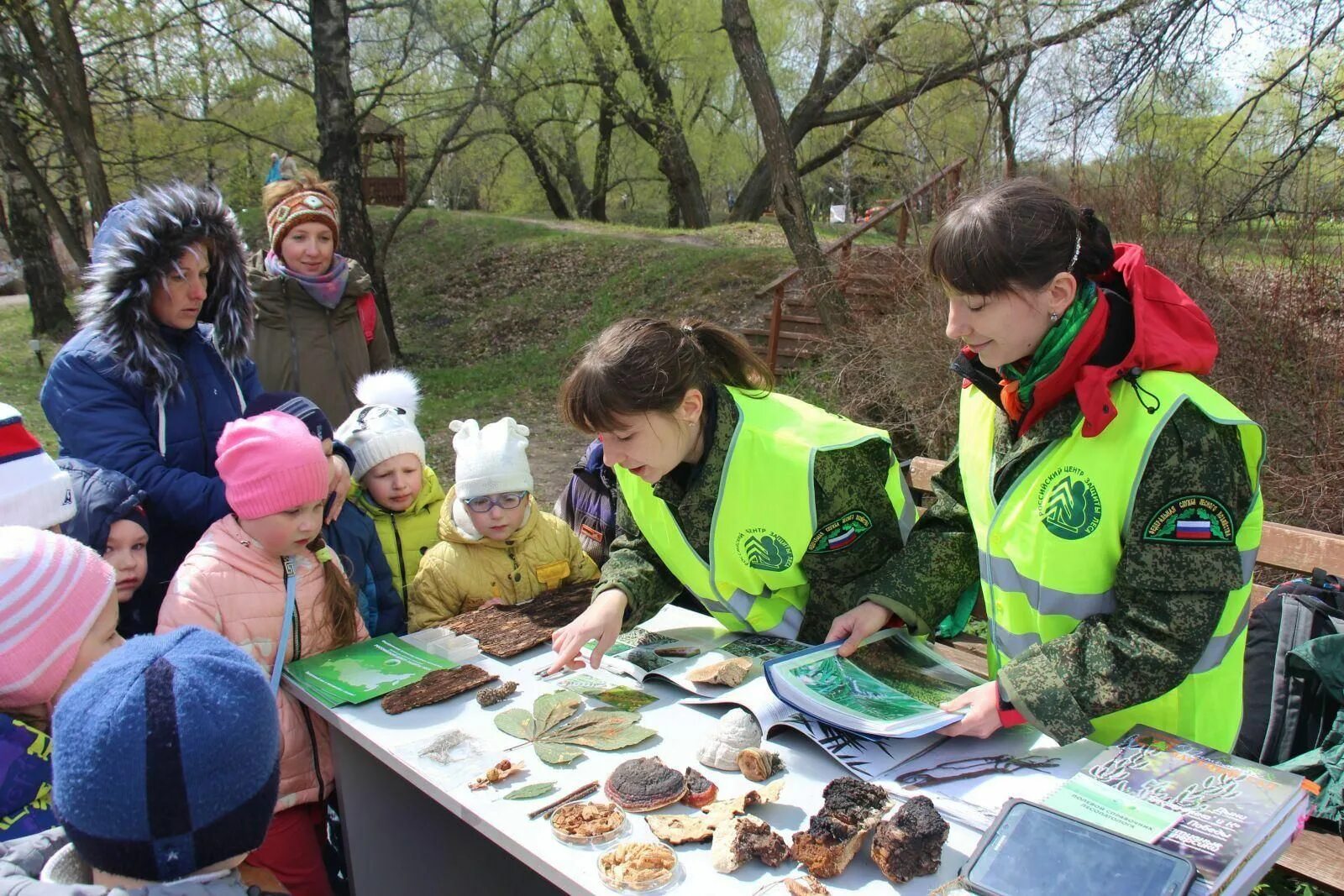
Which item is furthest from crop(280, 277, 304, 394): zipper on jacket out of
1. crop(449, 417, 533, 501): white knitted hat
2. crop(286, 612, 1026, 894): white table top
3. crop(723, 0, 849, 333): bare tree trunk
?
crop(723, 0, 849, 333): bare tree trunk

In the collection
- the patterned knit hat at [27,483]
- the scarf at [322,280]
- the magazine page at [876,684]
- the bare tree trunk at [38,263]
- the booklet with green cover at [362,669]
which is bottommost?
the booklet with green cover at [362,669]

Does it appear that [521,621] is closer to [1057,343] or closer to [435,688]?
[435,688]

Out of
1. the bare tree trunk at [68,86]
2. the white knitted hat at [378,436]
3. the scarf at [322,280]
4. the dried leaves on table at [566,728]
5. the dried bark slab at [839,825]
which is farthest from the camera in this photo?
the bare tree trunk at [68,86]

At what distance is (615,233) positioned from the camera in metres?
17.6

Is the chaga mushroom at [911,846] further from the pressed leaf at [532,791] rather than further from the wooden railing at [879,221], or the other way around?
the wooden railing at [879,221]

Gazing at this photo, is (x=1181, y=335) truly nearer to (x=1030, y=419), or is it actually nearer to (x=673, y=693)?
(x=1030, y=419)

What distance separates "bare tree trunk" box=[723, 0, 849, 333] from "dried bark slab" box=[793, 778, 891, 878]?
6817mm

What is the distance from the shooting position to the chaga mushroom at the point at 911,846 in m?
1.36

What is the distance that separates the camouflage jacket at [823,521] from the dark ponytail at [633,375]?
0.41 ft

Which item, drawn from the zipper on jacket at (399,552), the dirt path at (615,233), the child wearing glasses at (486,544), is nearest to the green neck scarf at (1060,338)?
the child wearing glasses at (486,544)

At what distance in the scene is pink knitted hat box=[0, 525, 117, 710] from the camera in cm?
167

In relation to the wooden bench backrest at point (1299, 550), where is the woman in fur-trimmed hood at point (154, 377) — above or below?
above

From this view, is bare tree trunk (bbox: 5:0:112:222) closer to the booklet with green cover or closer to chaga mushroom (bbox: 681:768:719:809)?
the booklet with green cover

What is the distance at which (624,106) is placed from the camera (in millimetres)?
16484
